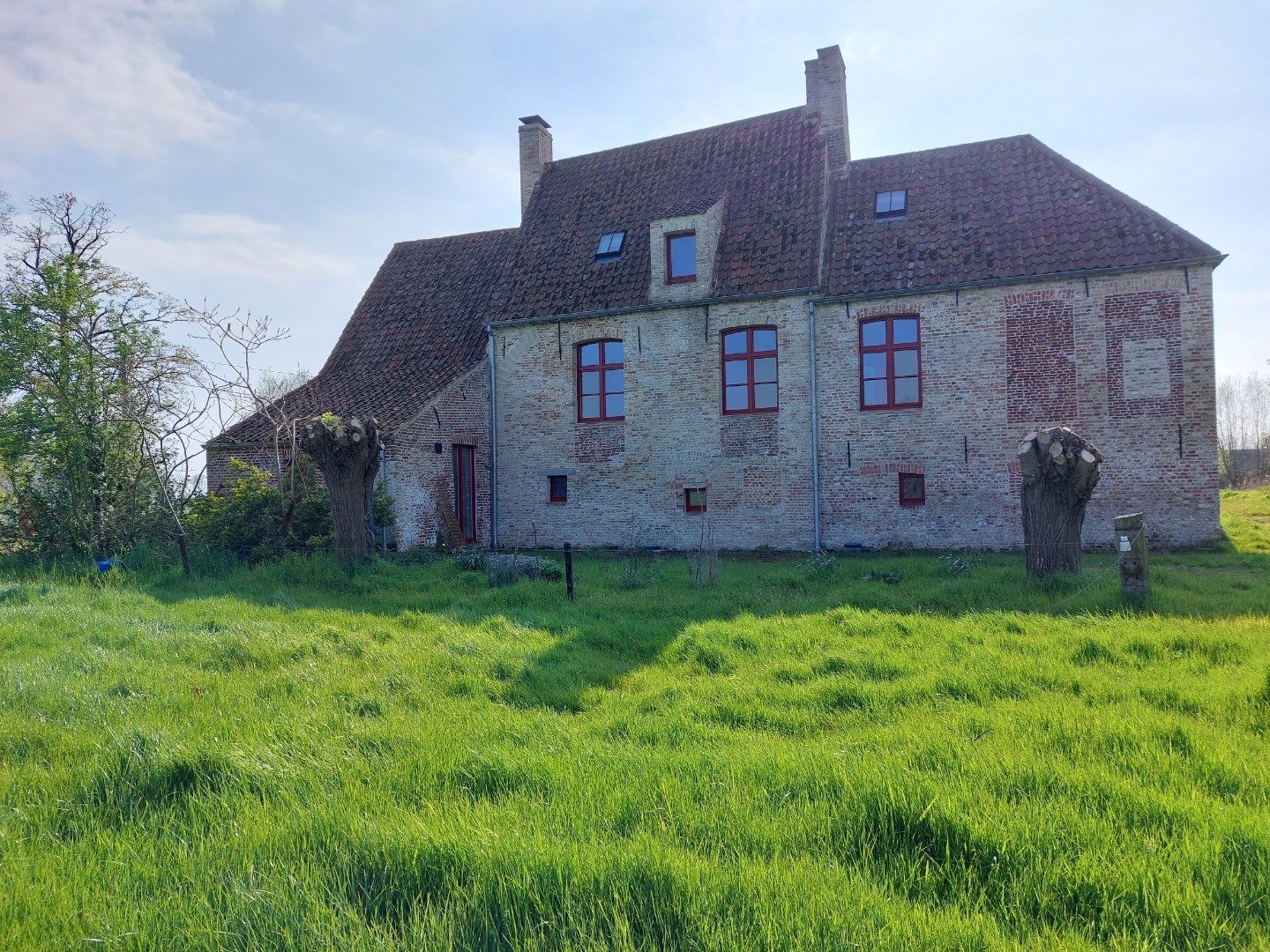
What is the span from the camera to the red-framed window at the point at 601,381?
1723 centimetres

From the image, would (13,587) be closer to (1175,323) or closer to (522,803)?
(522,803)

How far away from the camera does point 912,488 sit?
14.9 metres

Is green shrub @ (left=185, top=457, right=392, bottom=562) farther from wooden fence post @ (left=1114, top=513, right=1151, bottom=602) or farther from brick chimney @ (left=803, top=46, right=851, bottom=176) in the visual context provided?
brick chimney @ (left=803, top=46, right=851, bottom=176)

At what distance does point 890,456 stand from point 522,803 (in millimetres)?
12684

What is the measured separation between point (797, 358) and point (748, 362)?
102cm

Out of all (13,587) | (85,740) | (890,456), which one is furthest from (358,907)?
(890,456)

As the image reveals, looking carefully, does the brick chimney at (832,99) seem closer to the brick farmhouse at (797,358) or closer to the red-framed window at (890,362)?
the brick farmhouse at (797,358)

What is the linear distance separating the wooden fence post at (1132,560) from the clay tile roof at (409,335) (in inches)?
486

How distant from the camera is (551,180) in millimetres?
20375

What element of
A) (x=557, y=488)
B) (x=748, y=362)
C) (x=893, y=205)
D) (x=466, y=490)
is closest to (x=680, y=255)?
(x=748, y=362)

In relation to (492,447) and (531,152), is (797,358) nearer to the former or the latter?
(492,447)

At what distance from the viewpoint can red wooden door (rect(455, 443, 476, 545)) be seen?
17.5 m

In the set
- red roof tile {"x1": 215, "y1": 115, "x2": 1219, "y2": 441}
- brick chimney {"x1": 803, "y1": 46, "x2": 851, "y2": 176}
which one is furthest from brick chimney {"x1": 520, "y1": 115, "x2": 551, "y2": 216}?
brick chimney {"x1": 803, "y1": 46, "x2": 851, "y2": 176}

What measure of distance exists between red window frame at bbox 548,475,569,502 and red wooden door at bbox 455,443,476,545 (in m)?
1.73
